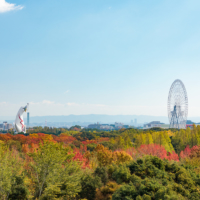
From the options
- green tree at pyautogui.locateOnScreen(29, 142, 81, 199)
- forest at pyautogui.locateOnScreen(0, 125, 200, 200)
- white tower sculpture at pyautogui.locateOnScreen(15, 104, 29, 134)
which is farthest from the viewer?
white tower sculpture at pyautogui.locateOnScreen(15, 104, 29, 134)

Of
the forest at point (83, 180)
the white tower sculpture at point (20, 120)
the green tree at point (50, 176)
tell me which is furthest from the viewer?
the white tower sculpture at point (20, 120)

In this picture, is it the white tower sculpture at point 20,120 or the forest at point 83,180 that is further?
the white tower sculpture at point 20,120

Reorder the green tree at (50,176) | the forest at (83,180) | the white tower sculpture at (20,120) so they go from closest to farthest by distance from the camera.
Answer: the forest at (83,180) < the green tree at (50,176) < the white tower sculpture at (20,120)

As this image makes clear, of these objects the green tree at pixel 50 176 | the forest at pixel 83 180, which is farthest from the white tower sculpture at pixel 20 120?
the green tree at pixel 50 176

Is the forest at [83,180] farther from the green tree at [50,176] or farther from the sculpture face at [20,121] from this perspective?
the sculpture face at [20,121]

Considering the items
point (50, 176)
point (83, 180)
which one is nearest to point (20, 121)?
point (83, 180)

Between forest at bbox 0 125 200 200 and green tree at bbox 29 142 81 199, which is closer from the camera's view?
forest at bbox 0 125 200 200

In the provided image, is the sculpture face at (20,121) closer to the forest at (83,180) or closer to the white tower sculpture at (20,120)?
the white tower sculpture at (20,120)

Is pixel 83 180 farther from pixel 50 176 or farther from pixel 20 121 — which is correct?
pixel 20 121

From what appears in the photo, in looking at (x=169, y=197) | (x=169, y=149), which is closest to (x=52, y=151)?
(x=169, y=197)

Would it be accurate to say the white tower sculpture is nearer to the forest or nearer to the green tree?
the forest

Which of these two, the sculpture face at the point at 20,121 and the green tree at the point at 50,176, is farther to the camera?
the sculpture face at the point at 20,121

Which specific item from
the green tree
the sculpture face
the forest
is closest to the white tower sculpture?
the sculpture face
